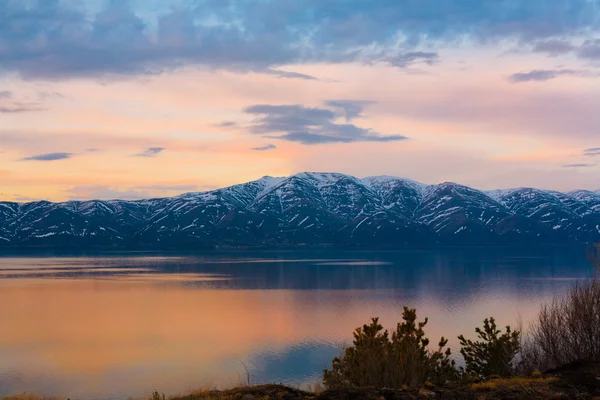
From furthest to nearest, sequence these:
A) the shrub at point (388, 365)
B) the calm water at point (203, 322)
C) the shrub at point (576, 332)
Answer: the calm water at point (203, 322) < the shrub at point (576, 332) < the shrub at point (388, 365)

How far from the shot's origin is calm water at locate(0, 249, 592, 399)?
43781 mm

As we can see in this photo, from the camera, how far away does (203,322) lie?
70.9 m

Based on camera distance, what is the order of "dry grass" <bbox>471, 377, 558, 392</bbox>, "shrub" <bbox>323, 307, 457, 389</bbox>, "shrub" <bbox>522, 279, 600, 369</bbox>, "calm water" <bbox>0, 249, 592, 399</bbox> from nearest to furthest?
"dry grass" <bbox>471, 377, 558, 392</bbox> → "shrub" <bbox>323, 307, 457, 389</bbox> → "shrub" <bbox>522, 279, 600, 369</bbox> → "calm water" <bbox>0, 249, 592, 399</bbox>

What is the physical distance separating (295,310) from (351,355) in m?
62.6

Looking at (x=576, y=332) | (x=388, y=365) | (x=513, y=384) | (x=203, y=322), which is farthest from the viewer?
(x=203, y=322)

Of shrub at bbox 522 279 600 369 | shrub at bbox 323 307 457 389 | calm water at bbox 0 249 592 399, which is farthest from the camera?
calm water at bbox 0 249 592 399

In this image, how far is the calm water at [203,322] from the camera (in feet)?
144

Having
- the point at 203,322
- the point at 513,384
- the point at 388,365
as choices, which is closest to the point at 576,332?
the point at 388,365

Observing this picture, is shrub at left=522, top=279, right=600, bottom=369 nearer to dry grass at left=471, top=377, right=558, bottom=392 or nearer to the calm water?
dry grass at left=471, top=377, right=558, bottom=392

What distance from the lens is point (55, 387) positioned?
4094cm

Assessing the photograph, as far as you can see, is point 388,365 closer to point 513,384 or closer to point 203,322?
point 513,384

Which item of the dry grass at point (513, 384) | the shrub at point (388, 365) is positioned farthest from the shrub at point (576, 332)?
the dry grass at point (513, 384)

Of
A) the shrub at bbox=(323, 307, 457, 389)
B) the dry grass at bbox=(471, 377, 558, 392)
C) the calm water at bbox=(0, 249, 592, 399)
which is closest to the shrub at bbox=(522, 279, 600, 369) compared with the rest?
the shrub at bbox=(323, 307, 457, 389)

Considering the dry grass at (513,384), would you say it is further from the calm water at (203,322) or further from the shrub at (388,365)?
the calm water at (203,322)
